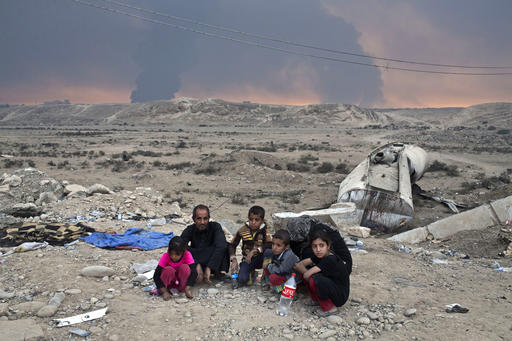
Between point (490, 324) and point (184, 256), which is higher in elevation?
point (184, 256)

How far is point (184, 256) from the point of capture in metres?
4.18

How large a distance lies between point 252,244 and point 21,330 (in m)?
2.50

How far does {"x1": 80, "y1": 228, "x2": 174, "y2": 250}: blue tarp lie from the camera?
6020 mm

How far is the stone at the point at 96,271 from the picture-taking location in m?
4.46

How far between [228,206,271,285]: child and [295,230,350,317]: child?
802 mm

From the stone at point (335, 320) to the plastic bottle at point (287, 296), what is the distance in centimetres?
43

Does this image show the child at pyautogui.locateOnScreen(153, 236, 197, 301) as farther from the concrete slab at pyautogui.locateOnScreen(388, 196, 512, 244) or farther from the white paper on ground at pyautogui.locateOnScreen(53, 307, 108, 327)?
the concrete slab at pyautogui.locateOnScreen(388, 196, 512, 244)

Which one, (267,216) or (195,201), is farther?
(195,201)

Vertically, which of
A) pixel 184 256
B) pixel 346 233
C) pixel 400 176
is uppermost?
pixel 400 176

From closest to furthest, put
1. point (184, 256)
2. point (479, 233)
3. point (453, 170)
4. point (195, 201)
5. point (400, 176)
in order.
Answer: point (184, 256) < point (479, 233) < point (400, 176) < point (195, 201) < point (453, 170)

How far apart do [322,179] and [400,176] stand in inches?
212

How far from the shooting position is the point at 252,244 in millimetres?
4520

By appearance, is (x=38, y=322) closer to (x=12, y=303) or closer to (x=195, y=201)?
(x=12, y=303)

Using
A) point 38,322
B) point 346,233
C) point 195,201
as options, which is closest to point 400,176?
point 346,233
